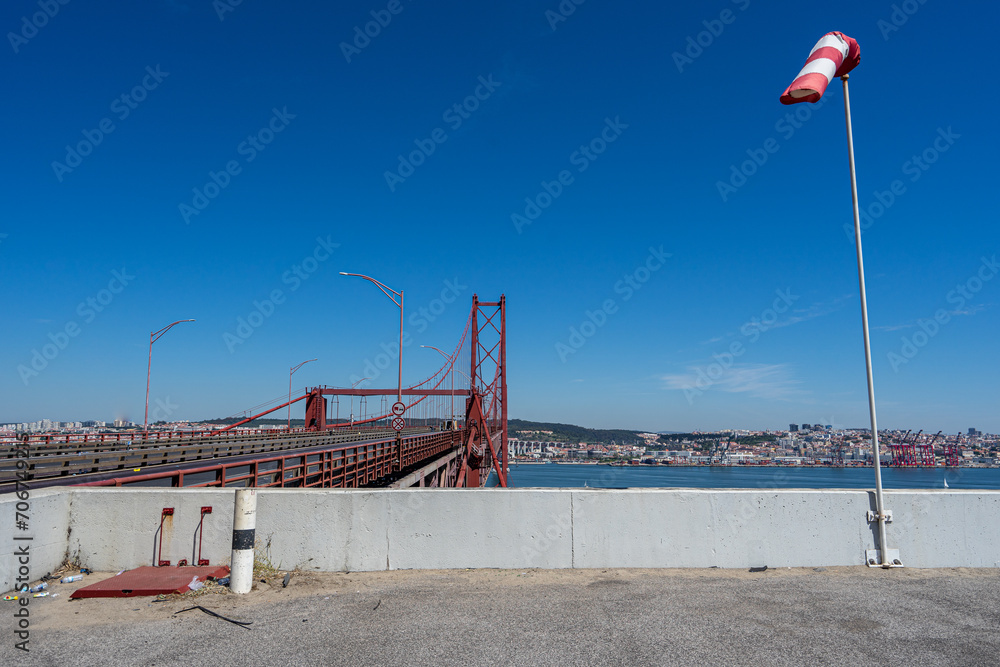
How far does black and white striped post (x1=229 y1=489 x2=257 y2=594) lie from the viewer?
225 inches

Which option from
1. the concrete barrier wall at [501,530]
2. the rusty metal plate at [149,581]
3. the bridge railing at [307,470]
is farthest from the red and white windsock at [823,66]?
the bridge railing at [307,470]

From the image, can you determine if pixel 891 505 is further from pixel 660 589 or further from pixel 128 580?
pixel 128 580

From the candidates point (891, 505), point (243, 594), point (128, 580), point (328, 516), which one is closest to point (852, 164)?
point (891, 505)

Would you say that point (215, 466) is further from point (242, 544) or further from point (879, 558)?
point (879, 558)

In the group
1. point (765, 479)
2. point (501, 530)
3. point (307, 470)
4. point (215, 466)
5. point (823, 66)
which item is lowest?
point (765, 479)

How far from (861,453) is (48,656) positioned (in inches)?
4543

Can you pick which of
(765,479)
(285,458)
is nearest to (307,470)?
(285,458)

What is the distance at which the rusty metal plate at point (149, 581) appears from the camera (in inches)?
217

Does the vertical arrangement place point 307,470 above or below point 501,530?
above

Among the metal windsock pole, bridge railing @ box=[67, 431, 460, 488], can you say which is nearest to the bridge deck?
bridge railing @ box=[67, 431, 460, 488]

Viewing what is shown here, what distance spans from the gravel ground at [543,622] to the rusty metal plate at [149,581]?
13 centimetres

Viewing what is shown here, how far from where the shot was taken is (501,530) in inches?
262

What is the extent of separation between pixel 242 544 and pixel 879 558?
6720mm

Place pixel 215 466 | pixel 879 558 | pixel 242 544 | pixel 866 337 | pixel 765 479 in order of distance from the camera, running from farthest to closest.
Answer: pixel 765 479 < pixel 215 466 < pixel 866 337 < pixel 879 558 < pixel 242 544
